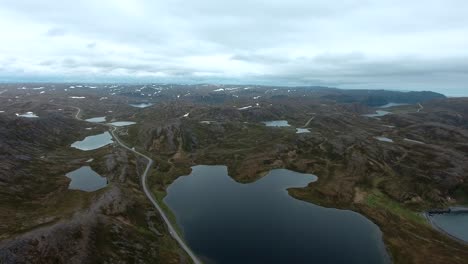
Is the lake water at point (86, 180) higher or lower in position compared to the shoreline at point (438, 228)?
lower

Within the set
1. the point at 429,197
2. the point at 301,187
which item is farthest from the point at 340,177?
the point at 429,197

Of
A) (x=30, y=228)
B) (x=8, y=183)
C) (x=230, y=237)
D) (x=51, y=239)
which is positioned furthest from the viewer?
(x=8, y=183)

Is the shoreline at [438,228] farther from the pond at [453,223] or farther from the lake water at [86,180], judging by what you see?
the lake water at [86,180]

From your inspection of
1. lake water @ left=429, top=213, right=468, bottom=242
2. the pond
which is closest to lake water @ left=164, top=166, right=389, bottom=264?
the pond

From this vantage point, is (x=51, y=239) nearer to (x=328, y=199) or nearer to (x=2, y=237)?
(x=2, y=237)

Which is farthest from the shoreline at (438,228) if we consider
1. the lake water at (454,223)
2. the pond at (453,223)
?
the lake water at (454,223)

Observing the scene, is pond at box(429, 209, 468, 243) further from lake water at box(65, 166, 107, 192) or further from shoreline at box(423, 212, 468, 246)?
lake water at box(65, 166, 107, 192)

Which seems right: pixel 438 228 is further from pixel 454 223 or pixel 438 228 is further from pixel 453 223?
pixel 454 223
